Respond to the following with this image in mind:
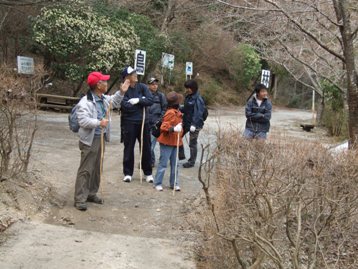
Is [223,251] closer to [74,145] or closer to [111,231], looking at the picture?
[111,231]

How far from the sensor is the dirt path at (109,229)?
453 cm

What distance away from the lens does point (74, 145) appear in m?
11.1

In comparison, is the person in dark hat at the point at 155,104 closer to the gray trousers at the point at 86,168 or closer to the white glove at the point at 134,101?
the white glove at the point at 134,101

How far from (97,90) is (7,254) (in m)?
2.55

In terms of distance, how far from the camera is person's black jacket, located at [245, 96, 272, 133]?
800cm

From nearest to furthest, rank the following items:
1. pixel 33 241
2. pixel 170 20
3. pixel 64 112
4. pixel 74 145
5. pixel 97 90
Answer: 1. pixel 33 241
2. pixel 97 90
3. pixel 74 145
4. pixel 64 112
5. pixel 170 20

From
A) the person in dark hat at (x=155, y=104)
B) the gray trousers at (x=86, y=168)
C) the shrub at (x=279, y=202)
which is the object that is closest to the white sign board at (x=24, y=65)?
the person in dark hat at (x=155, y=104)

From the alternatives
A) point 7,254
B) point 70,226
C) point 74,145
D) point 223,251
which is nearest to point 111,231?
point 70,226

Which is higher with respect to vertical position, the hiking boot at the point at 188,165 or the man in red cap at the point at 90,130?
the man in red cap at the point at 90,130

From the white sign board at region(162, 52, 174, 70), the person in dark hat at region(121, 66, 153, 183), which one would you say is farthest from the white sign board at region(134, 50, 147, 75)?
the person in dark hat at region(121, 66, 153, 183)

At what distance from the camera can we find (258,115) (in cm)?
800

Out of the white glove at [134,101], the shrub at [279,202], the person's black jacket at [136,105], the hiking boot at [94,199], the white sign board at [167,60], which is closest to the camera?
the shrub at [279,202]

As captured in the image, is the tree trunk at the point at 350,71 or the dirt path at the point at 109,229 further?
the tree trunk at the point at 350,71

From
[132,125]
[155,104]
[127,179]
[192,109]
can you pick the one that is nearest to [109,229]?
[127,179]
